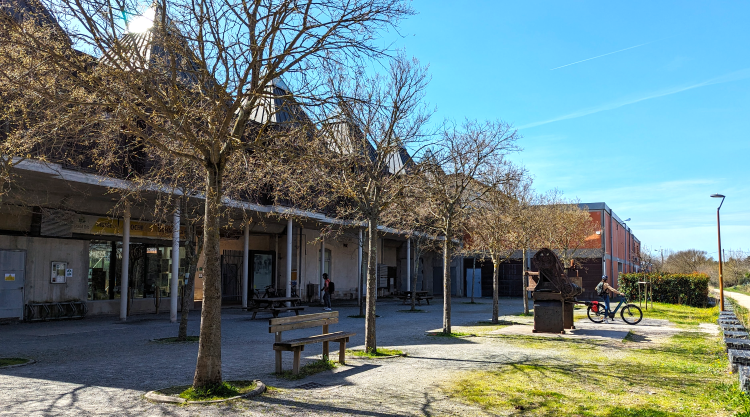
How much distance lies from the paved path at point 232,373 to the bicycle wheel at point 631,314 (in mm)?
→ 7001

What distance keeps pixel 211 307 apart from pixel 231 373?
2.17m

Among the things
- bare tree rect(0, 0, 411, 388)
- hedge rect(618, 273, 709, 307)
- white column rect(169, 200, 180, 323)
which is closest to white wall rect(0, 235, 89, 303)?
white column rect(169, 200, 180, 323)

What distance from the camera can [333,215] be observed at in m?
26.2

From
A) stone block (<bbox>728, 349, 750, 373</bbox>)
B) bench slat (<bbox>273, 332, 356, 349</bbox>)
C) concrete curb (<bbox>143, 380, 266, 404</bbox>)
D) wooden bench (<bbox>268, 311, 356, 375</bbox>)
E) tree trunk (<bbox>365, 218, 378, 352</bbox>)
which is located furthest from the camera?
tree trunk (<bbox>365, 218, 378, 352</bbox>)

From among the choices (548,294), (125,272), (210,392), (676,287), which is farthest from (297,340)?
(676,287)

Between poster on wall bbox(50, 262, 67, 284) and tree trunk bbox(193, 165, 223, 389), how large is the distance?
1386 centimetres

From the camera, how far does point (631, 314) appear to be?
1892 cm

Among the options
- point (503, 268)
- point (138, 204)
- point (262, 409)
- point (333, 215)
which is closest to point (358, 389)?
point (262, 409)

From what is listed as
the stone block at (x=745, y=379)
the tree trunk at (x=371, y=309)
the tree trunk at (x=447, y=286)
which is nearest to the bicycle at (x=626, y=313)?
the tree trunk at (x=447, y=286)

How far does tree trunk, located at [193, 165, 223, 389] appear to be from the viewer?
7.04 m

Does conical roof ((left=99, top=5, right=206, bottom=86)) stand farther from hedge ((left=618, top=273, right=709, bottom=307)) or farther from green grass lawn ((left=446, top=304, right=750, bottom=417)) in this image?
hedge ((left=618, top=273, right=709, bottom=307))

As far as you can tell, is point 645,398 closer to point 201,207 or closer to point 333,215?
point 201,207

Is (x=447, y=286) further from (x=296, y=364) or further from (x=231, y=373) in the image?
(x=231, y=373)

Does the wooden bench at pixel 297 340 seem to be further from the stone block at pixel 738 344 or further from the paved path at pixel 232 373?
the stone block at pixel 738 344
